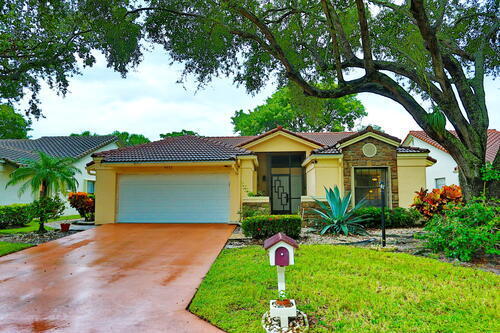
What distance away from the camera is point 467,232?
6730 mm

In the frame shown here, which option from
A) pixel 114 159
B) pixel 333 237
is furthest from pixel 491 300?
pixel 114 159

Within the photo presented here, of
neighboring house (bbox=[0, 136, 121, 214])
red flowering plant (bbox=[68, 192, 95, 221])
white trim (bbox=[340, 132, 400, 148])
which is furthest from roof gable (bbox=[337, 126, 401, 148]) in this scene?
neighboring house (bbox=[0, 136, 121, 214])

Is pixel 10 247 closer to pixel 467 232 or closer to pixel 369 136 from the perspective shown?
pixel 467 232

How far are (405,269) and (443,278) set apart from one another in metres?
0.67

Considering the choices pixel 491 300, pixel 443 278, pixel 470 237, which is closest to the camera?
pixel 491 300

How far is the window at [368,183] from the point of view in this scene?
49.4ft

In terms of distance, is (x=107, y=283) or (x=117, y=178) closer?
(x=107, y=283)

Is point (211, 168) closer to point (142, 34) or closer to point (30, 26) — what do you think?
point (142, 34)

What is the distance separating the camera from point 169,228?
40.9 ft

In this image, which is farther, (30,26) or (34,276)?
(30,26)

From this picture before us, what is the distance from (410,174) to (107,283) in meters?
13.4

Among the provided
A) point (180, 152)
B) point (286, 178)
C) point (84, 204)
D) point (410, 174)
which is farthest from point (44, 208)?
point (410, 174)

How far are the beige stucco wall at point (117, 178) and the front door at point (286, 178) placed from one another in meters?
4.65

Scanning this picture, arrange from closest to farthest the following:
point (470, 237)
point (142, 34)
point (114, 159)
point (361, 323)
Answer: point (361, 323) < point (470, 237) < point (142, 34) < point (114, 159)
